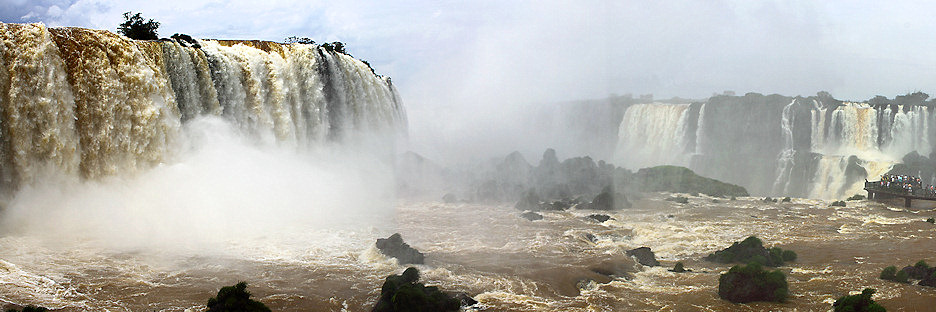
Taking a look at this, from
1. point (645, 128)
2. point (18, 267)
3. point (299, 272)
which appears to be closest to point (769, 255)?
point (299, 272)

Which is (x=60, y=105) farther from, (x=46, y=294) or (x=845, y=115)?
(x=845, y=115)

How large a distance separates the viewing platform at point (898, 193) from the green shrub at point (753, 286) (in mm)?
16758

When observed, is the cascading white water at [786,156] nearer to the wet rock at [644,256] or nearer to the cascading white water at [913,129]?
the cascading white water at [913,129]

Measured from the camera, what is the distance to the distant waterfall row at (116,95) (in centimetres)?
1372

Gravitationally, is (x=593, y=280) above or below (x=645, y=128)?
below

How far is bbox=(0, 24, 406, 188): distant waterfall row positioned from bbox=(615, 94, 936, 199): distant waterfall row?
2645cm

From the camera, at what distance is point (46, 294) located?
9.82m

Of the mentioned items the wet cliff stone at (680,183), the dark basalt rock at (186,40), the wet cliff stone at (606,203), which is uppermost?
the dark basalt rock at (186,40)

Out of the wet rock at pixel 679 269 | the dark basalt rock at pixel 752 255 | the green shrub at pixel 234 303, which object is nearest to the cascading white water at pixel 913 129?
the dark basalt rock at pixel 752 255

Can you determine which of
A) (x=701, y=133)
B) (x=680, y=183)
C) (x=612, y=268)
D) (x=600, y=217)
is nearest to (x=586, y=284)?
(x=612, y=268)

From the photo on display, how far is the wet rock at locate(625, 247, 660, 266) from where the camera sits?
45.4 feet

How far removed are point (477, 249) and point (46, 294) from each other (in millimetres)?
8436

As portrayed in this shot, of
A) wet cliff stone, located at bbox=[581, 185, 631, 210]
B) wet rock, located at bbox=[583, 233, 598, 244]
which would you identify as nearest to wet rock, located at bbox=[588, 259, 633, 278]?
wet rock, located at bbox=[583, 233, 598, 244]

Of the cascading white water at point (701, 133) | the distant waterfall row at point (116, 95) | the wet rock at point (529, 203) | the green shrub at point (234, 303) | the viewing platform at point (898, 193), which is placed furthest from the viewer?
the cascading white water at point (701, 133)
